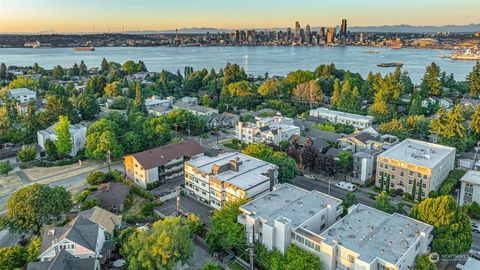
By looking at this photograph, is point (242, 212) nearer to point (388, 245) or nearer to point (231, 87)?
point (388, 245)

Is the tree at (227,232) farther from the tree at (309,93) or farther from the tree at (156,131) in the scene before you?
the tree at (309,93)

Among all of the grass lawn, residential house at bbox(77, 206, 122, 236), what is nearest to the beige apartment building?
the grass lawn

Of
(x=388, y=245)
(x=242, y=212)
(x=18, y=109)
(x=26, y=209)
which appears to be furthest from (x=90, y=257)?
(x=18, y=109)

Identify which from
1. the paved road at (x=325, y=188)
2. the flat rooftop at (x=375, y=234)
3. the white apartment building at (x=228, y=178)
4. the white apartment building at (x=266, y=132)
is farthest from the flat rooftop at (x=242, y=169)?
the white apartment building at (x=266, y=132)

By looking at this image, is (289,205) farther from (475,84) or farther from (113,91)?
(475,84)

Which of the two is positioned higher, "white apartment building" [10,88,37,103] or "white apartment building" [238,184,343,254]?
"white apartment building" [10,88,37,103]

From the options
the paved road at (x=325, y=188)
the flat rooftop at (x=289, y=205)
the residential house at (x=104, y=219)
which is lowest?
the paved road at (x=325, y=188)

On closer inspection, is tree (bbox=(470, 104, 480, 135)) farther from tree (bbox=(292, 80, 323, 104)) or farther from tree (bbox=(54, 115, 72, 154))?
tree (bbox=(54, 115, 72, 154))
